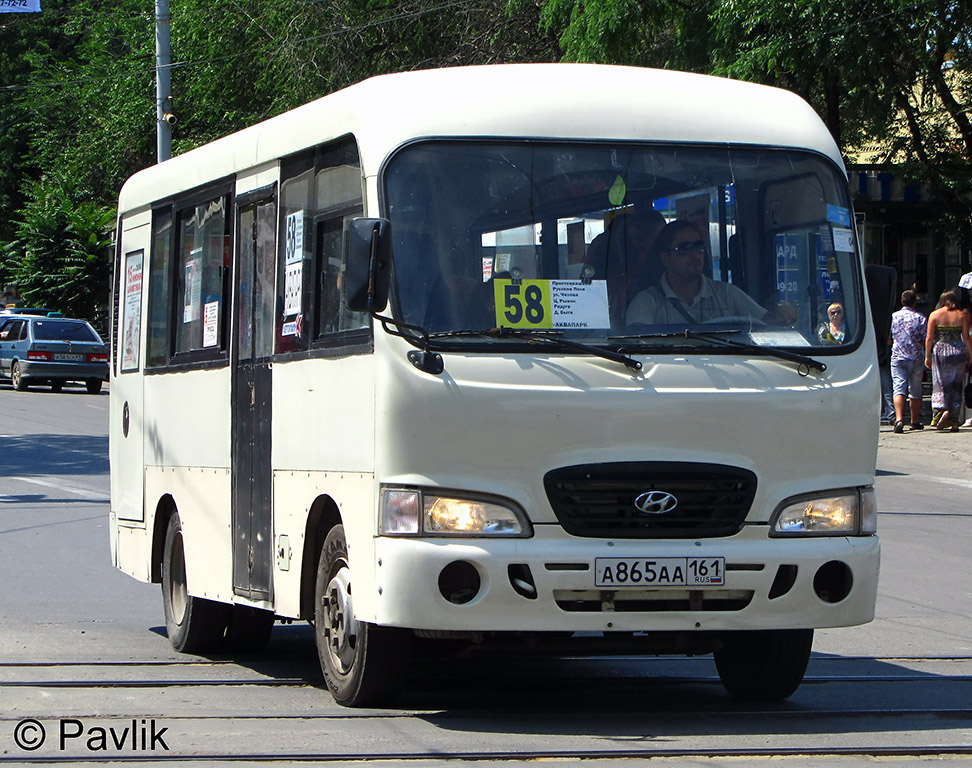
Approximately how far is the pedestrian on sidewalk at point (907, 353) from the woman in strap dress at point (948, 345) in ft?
1.10

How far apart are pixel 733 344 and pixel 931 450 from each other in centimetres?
1562

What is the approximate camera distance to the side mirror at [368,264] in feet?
21.2

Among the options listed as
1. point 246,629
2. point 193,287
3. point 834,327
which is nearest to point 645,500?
point 834,327

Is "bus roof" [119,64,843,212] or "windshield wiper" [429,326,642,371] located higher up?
"bus roof" [119,64,843,212]

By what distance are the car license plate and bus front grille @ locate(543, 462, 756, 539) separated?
101 millimetres

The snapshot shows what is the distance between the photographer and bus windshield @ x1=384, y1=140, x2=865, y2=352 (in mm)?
6727

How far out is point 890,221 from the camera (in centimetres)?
3525

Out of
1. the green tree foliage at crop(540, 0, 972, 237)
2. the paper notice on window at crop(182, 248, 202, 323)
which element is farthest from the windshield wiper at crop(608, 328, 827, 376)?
the green tree foliage at crop(540, 0, 972, 237)

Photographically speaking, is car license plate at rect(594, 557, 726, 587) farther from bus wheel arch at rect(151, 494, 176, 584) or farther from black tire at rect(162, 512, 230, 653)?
bus wheel arch at rect(151, 494, 176, 584)

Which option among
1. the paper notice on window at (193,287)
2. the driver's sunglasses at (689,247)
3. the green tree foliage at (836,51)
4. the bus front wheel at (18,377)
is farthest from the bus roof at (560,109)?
the bus front wheel at (18,377)

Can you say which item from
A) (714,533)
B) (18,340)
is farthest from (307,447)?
(18,340)

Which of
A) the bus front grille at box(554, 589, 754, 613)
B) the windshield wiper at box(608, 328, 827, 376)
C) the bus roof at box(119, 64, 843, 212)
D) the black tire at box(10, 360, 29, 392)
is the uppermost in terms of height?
the bus roof at box(119, 64, 843, 212)

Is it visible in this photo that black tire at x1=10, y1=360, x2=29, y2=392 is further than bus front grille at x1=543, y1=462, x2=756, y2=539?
Yes

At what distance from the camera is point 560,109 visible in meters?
7.03
